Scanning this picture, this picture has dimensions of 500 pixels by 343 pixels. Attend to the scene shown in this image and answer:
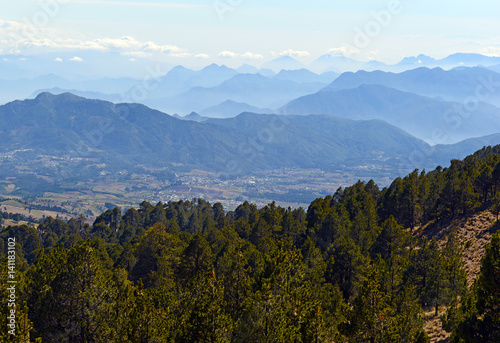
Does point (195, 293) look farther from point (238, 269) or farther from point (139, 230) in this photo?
point (139, 230)

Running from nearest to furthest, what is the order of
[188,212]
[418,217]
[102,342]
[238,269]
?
1. [102,342]
2. [238,269]
3. [418,217]
4. [188,212]

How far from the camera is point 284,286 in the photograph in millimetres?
30359

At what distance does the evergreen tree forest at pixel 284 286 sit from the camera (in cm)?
2847

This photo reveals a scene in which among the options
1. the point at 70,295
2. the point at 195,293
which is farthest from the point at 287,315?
the point at 70,295

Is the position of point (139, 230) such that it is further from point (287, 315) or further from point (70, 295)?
point (287, 315)

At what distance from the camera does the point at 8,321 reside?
78.5 feet

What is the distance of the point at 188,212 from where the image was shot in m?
131

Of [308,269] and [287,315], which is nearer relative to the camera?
[287,315]

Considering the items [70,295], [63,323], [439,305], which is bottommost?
[439,305]

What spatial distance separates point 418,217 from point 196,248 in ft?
134

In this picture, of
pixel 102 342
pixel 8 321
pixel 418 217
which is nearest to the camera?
pixel 8 321

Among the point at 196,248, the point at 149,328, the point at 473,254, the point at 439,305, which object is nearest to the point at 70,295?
the point at 149,328

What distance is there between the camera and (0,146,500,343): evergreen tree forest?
2847cm

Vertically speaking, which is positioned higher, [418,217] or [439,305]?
[418,217]
